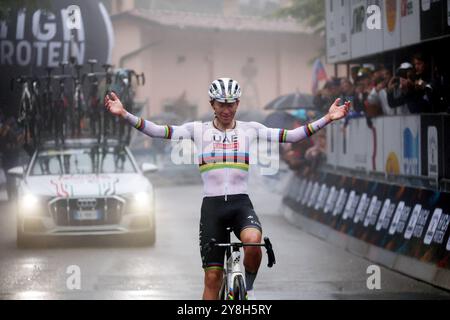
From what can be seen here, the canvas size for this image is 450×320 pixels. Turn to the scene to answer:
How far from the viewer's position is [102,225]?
18078 millimetres

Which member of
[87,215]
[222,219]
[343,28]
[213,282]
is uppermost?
[343,28]

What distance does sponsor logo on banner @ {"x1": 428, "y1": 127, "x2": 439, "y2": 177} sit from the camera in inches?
593

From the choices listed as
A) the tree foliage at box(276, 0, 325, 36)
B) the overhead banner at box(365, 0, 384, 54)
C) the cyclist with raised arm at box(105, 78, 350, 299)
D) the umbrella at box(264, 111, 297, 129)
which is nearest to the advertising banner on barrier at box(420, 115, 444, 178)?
the overhead banner at box(365, 0, 384, 54)

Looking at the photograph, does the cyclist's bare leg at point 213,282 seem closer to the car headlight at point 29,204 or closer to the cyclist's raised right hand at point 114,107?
the cyclist's raised right hand at point 114,107

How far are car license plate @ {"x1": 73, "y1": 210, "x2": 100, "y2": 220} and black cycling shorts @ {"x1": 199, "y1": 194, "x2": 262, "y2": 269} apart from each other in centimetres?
881

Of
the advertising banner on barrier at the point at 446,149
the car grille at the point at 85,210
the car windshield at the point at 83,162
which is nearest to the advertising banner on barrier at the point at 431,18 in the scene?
the advertising banner on barrier at the point at 446,149

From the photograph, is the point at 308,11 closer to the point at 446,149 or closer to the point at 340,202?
the point at 340,202

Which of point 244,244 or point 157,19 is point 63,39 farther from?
point 157,19

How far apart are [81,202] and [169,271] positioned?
3.34m

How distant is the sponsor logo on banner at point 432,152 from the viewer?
49.4 ft

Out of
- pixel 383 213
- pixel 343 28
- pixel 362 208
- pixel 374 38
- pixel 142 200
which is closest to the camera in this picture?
pixel 383 213

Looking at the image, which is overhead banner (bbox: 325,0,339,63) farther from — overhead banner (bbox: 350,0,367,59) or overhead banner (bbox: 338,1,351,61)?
overhead banner (bbox: 350,0,367,59)

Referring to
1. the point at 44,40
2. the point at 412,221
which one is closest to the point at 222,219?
the point at 412,221

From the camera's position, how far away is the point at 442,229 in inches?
529
